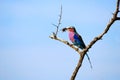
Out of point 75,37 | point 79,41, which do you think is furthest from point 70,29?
point 79,41

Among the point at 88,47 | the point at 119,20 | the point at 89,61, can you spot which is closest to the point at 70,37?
the point at 89,61

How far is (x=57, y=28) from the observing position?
7488 mm

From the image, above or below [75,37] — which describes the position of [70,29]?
above

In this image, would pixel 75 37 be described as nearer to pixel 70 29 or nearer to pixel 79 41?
pixel 79 41

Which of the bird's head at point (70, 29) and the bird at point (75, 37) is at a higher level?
the bird's head at point (70, 29)

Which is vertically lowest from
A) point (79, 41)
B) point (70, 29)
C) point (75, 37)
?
point (79, 41)

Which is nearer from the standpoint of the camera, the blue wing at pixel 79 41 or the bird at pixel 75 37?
the bird at pixel 75 37

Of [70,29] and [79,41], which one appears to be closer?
[70,29]

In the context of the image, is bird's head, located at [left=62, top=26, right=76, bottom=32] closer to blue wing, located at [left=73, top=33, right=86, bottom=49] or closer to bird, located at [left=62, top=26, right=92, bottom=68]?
bird, located at [left=62, top=26, right=92, bottom=68]

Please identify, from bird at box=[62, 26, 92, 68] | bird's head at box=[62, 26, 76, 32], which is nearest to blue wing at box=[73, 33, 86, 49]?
bird at box=[62, 26, 92, 68]

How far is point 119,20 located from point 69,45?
1.69m

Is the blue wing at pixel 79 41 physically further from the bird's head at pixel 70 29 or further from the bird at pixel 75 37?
the bird's head at pixel 70 29

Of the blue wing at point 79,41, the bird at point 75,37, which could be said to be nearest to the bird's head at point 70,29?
the bird at point 75,37

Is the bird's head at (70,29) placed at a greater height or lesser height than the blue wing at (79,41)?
greater
